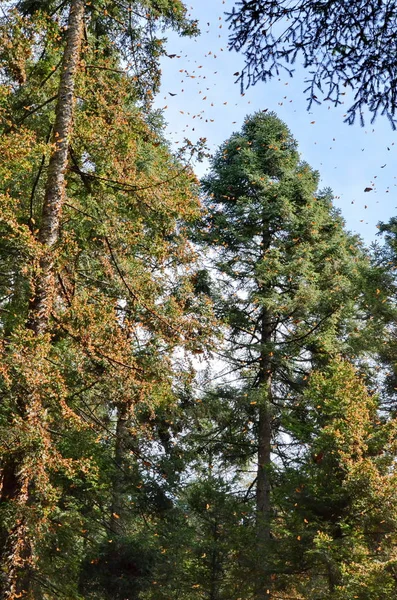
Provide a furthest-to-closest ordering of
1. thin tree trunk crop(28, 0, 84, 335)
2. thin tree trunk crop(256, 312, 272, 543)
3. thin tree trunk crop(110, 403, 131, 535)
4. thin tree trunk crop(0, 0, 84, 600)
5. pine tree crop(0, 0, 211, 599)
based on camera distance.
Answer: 1. thin tree trunk crop(256, 312, 272, 543)
2. thin tree trunk crop(110, 403, 131, 535)
3. thin tree trunk crop(28, 0, 84, 335)
4. pine tree crop(0, 0, 211, 599)
5. thin tree trunk crop(0, 0, 84, 600)

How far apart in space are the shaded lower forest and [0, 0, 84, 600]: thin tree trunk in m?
0.03

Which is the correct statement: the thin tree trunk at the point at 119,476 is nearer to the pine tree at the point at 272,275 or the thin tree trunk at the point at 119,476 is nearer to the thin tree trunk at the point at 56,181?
the pine tree at the point at 272,275

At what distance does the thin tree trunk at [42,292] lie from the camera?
5.39 metres

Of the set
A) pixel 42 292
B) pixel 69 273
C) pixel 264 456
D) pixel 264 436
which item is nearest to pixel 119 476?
pixel 264 456

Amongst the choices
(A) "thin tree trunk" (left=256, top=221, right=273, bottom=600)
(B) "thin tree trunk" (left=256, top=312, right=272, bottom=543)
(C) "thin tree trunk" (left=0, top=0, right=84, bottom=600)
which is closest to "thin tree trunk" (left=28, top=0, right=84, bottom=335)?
(C) "thin tree trunk" (left=0, top=0, right=84, bottom=600)

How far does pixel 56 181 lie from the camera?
6625mm

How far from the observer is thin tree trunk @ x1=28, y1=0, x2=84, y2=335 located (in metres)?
6.07

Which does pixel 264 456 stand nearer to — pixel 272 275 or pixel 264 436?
pixel 264 436

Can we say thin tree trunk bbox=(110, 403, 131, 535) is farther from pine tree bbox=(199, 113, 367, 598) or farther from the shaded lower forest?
pine tree bbox=(199, 113, 367, 598)

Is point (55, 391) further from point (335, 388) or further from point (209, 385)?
point (209, 385)

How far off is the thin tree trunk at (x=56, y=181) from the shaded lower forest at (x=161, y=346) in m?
0.03

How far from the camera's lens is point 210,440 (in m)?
13.6

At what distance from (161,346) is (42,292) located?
3.89m

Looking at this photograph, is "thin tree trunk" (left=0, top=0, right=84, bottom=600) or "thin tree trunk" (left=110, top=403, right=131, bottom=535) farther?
"thin tree trunk" (left=110, top=403, right=131, bottom=535)
